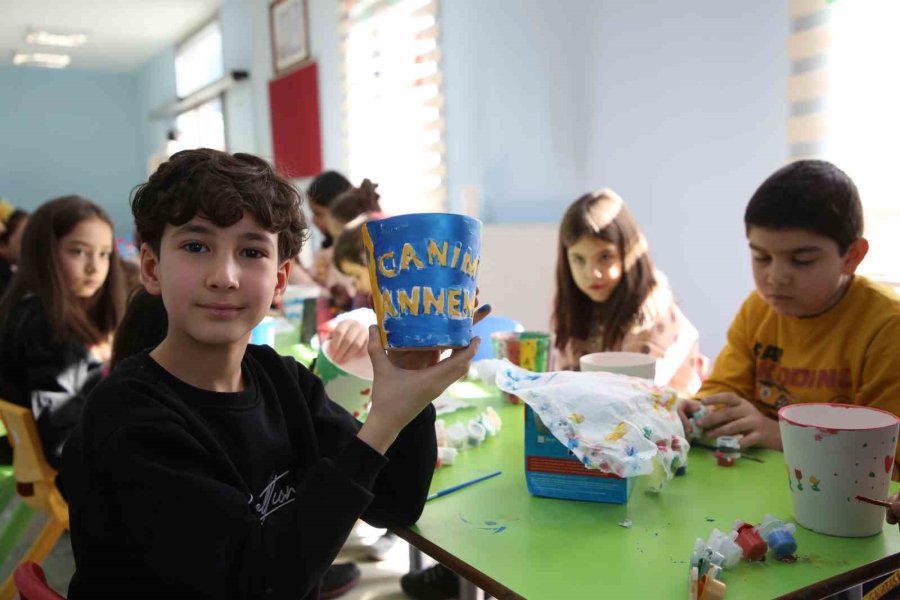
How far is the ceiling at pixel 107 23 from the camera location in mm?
5465

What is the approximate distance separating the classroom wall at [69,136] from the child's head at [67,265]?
6.65 meters

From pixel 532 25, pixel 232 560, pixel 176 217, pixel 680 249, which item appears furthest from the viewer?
pixel 532 25

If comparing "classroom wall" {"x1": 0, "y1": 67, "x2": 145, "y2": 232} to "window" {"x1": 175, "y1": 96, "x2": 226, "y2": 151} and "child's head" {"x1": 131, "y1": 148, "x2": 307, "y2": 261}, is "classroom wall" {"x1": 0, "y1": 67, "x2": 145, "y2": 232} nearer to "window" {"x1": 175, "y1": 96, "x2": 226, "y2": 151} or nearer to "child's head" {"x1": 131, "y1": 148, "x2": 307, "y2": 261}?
"window" {"x1": 175, "y1": 96, "x2": 226, "y2": 151}

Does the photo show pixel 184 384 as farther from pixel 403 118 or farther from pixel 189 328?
pixel 403 118

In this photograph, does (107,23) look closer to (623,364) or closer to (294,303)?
(294,303)

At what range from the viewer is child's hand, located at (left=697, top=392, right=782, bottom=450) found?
100 cm

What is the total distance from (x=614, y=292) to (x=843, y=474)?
3.34 feet

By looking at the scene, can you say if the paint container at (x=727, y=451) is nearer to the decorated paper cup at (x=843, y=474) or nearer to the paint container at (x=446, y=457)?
the decorated paper cup at (x=843, y=474)

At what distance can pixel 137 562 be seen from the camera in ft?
2.31

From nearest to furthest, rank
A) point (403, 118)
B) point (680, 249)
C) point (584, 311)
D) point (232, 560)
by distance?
point (232, 560)
point (584, 311)
point (680, 249)
point (403, 118)

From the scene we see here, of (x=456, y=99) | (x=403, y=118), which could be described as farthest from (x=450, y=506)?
(x=403, y=118)

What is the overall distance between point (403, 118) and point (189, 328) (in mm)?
3094

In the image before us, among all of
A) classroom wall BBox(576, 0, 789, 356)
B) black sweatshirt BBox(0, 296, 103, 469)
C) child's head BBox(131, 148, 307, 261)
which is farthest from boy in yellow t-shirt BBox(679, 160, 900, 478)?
black sweatshirt BBox(0, 296, 103, 469)

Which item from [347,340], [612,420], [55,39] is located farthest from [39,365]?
[55,39]
